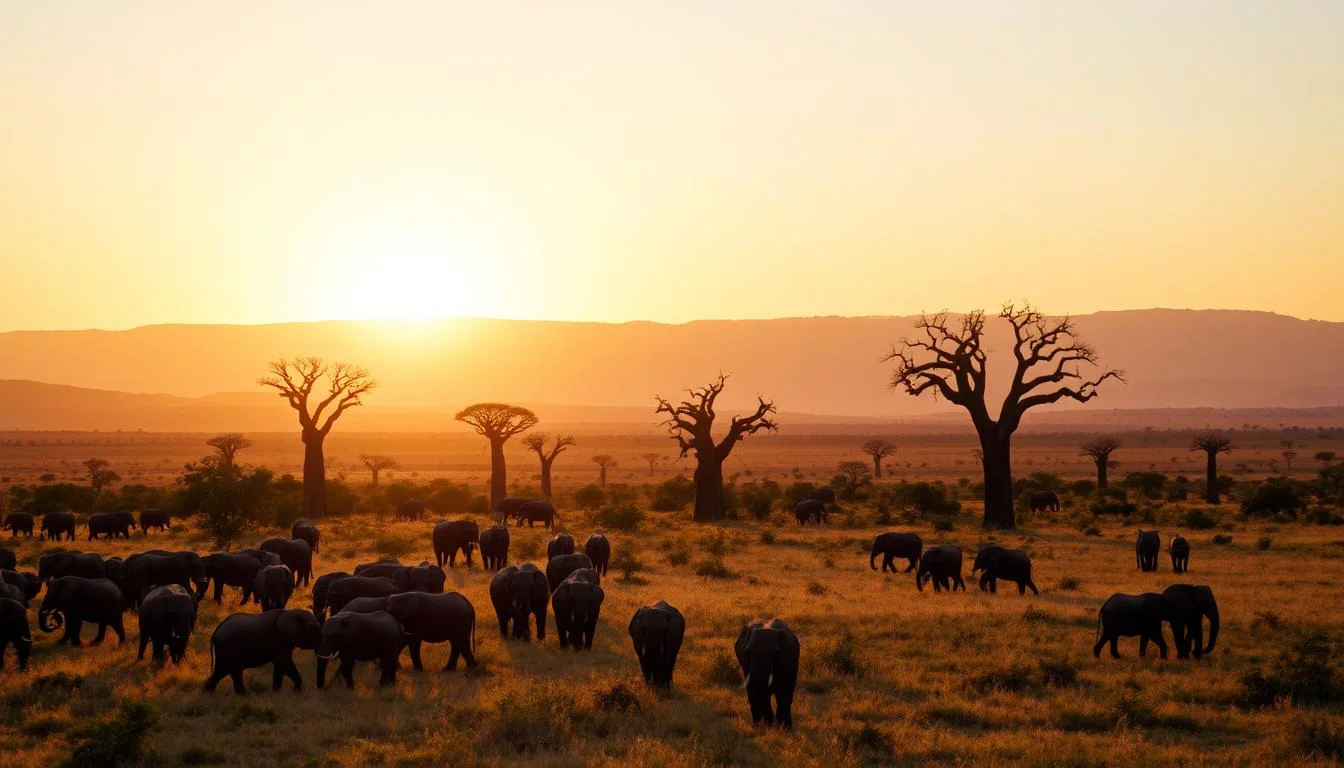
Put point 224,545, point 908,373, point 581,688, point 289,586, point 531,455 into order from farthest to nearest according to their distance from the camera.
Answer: point 531,455, point 908,373, point 224,545, point 289,586, point 581,688

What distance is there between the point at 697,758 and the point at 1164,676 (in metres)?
8.83

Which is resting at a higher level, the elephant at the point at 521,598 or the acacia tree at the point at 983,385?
the acacia tree at the point at 983,385

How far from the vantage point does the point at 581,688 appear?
16.2 meters

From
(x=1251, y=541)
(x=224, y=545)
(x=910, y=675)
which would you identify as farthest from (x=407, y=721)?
(x=1251, y=541)

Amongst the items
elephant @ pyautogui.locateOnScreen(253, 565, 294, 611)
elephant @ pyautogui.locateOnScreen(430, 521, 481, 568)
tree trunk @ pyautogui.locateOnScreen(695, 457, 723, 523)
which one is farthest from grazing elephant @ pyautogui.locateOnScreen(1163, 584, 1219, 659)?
tree trunk @ pyautogui.locateOnScreen(695, 457, 723, 523)

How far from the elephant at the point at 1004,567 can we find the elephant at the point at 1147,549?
4468 mm

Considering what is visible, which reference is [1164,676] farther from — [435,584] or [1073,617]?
[435,584]

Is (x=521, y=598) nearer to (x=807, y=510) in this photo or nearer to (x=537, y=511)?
(x=537, y=511)

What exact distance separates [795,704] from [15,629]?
12.0 metres

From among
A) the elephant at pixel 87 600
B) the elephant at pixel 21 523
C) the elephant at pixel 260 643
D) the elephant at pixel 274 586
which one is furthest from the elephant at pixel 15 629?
the elephant at pixel 21 523

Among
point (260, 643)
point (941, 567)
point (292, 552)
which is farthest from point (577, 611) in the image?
point (941, 567)

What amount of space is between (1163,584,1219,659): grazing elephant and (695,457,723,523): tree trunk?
3363 cm

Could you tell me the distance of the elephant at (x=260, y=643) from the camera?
16328 millimetres

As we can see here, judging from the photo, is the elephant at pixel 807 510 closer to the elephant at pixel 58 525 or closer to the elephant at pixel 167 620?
the elephant at pixel 58 525
